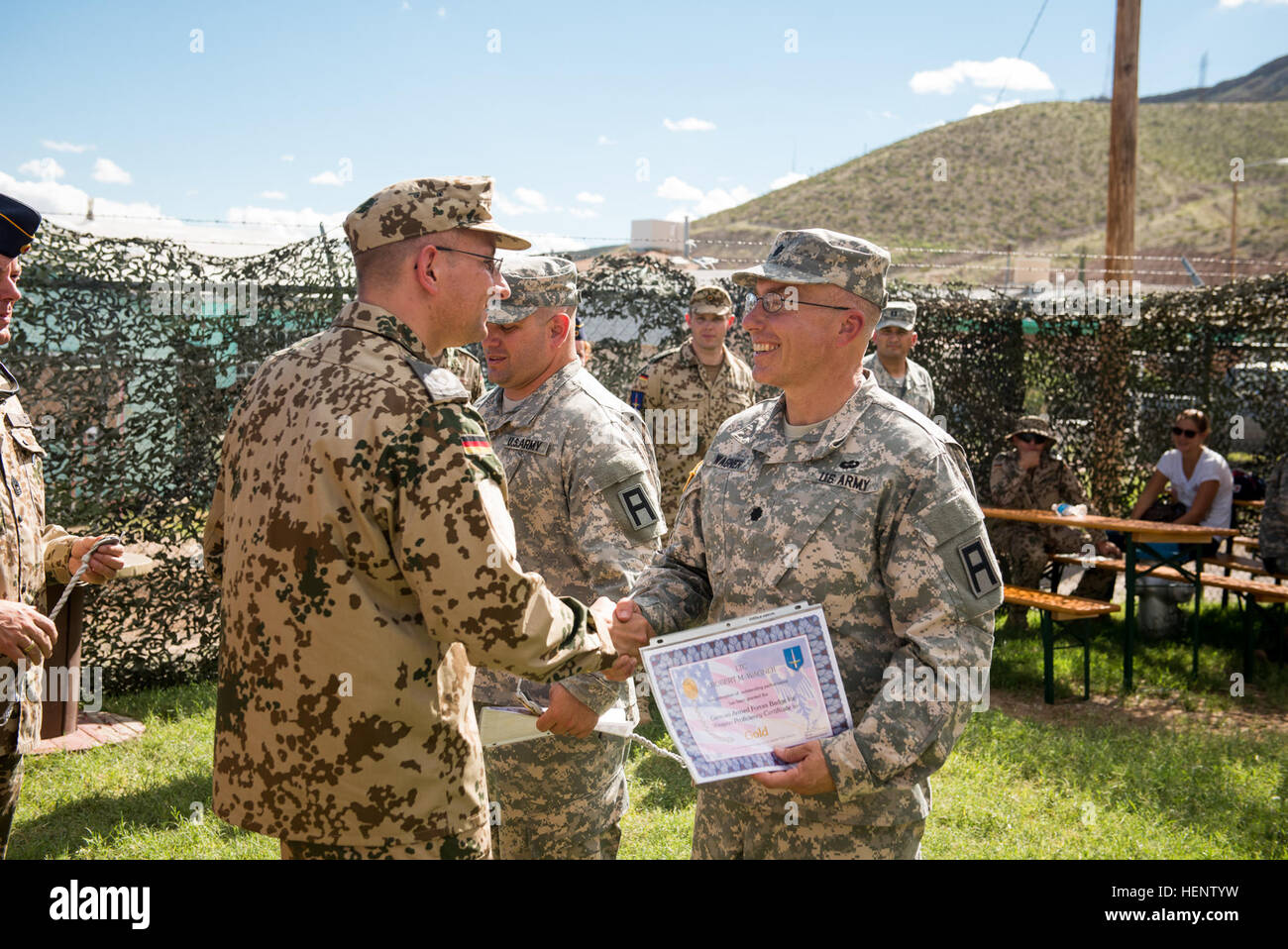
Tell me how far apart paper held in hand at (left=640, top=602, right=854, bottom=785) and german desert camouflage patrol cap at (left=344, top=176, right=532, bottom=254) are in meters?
A: 1.10

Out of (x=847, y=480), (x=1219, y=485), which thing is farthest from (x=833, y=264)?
(x=1219, y=485)

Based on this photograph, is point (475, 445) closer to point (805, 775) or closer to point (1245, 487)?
point (805, 775)

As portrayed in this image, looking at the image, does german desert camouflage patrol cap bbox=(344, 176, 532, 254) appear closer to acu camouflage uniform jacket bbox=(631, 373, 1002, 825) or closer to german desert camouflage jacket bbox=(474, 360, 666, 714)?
acu camouflage uniform jacket bbox=(631, 373, 1002, 825)

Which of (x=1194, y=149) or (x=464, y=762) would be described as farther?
(x=1194, y=149)

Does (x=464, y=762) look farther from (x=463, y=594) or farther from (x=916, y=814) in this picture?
(x=916, y=814)

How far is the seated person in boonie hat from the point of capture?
8.57 metres

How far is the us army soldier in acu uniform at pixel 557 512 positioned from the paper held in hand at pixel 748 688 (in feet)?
2.58

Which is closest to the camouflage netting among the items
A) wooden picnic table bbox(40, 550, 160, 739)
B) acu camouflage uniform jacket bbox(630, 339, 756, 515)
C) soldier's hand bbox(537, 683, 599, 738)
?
wooden picnic table bbox(40, 550, 160, 739)

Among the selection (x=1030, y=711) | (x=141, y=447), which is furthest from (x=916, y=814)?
(x=141, y=447)

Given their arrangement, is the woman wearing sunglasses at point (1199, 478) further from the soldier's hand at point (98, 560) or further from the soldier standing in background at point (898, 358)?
the soldier's hand at point (98, 560)

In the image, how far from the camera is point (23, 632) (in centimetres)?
269

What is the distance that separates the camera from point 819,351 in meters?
2.55

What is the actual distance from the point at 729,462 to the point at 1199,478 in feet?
24.8
